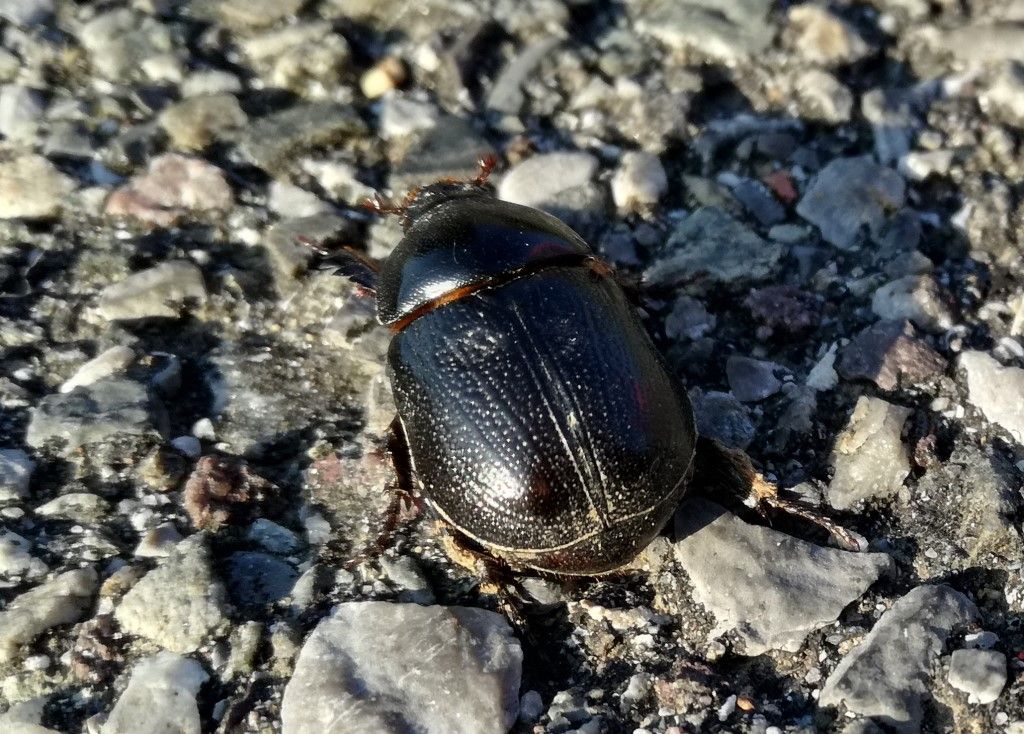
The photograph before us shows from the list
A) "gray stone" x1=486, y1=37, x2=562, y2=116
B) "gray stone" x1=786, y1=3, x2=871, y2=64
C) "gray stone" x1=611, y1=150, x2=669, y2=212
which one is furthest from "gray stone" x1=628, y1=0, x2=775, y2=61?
"gray stone" x1=611, y1=150, x2=669, y2=212

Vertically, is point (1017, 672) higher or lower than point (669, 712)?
higher

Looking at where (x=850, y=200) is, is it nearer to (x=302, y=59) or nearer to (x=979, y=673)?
(x=979, y=673)

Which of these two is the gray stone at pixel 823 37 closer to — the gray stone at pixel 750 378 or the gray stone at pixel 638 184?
the gray stone at pixel 638 184

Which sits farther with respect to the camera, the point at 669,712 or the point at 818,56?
the point at 818,56

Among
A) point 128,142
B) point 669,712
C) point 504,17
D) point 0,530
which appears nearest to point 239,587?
point 0,530

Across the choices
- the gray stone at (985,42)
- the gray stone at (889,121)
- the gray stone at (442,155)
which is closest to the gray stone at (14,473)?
the gray stone at (442,155)

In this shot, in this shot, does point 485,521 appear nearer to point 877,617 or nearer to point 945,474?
point 877,617

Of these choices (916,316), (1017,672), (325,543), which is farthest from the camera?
(916,316)
